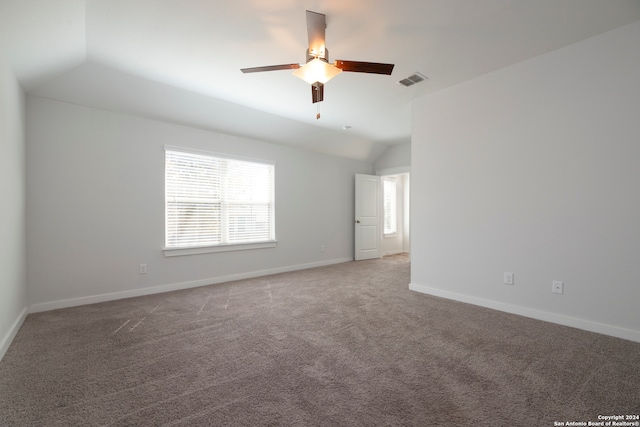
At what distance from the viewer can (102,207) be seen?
3553 mm

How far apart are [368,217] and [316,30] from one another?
5054mm

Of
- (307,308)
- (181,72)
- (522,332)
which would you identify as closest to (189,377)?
(307,308)

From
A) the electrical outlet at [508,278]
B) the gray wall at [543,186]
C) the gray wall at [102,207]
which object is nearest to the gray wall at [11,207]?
the gray wall at [102,207]

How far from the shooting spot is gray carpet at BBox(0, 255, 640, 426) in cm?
156

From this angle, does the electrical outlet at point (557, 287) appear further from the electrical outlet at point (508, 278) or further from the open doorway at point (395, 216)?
the open doorway at point (395, 216)

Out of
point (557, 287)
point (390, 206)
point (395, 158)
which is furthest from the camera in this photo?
point (390, 206)

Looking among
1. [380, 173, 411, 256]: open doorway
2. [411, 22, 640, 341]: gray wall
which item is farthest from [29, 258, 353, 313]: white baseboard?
[380, 173, 411, 256]: open doorway

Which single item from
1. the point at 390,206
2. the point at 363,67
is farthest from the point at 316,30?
the point at 390,206

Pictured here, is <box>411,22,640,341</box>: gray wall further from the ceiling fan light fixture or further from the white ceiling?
the ceiling fan light fixture

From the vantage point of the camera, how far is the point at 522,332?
2625 mm

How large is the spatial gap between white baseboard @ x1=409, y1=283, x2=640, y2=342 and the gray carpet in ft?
0.34

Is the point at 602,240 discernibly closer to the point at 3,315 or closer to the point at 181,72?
the point at 181,72

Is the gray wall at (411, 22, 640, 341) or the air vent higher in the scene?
the air vent

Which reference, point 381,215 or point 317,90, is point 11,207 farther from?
point 381,215
